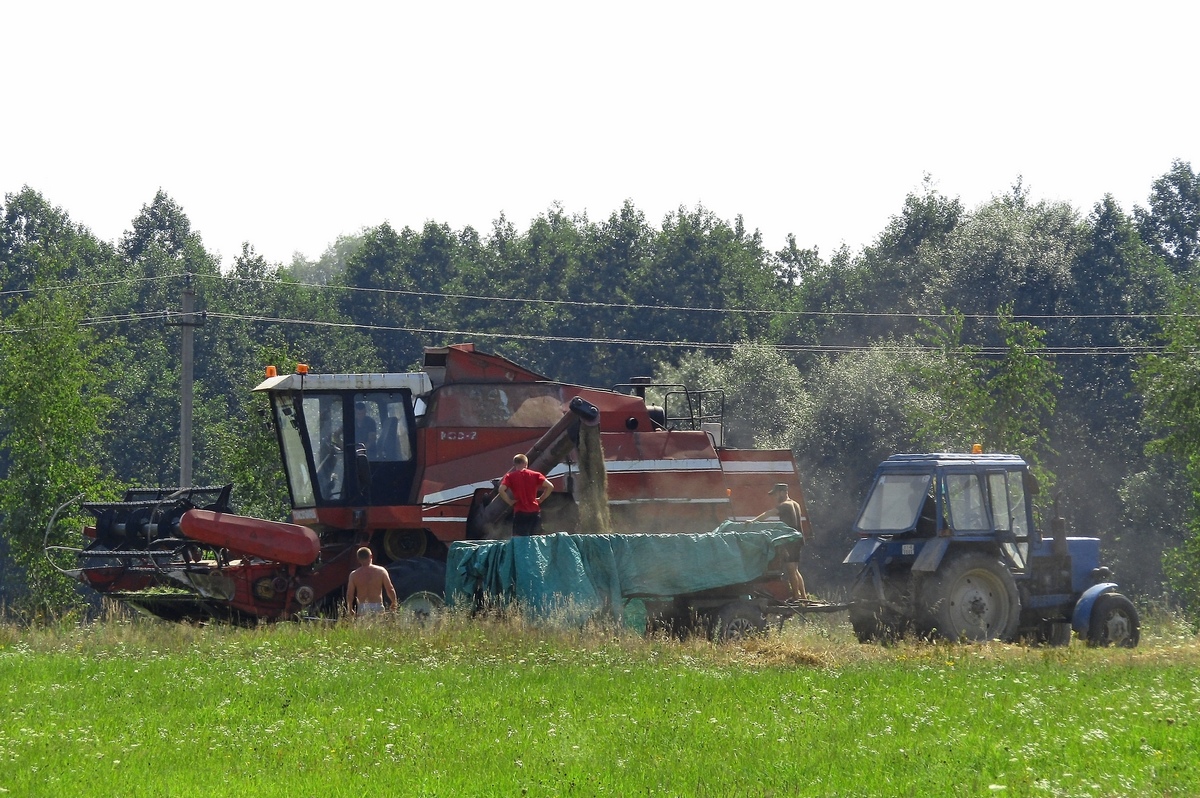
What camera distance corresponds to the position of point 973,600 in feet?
60.0

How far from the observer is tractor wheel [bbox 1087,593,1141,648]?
731 inches

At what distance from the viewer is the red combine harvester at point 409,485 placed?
19.2 meters

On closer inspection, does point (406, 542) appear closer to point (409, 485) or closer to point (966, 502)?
point (409, 485)

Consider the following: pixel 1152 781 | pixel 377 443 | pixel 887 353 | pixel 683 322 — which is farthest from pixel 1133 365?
pixel 1152 781

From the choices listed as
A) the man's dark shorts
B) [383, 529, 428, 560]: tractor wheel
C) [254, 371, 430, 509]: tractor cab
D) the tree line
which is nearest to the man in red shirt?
[383, 529, 428, 560]: tractor wheel

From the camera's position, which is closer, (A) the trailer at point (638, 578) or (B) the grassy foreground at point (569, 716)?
(B) the grassy foreground at point (569, 716)

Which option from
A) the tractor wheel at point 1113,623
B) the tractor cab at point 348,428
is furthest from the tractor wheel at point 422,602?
the tractor wheel at point 1113,623

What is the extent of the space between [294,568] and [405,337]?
5238 centimetres

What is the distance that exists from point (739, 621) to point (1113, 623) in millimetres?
5180

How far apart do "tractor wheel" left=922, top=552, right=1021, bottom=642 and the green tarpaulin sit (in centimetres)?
220

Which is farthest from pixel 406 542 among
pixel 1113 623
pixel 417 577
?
pixel 1113 623

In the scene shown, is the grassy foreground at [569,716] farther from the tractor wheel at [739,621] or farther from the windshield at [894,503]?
the windshield at [894,503]

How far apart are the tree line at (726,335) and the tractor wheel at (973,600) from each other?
10.9m

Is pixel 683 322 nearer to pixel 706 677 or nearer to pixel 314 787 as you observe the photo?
pixel 706 677
